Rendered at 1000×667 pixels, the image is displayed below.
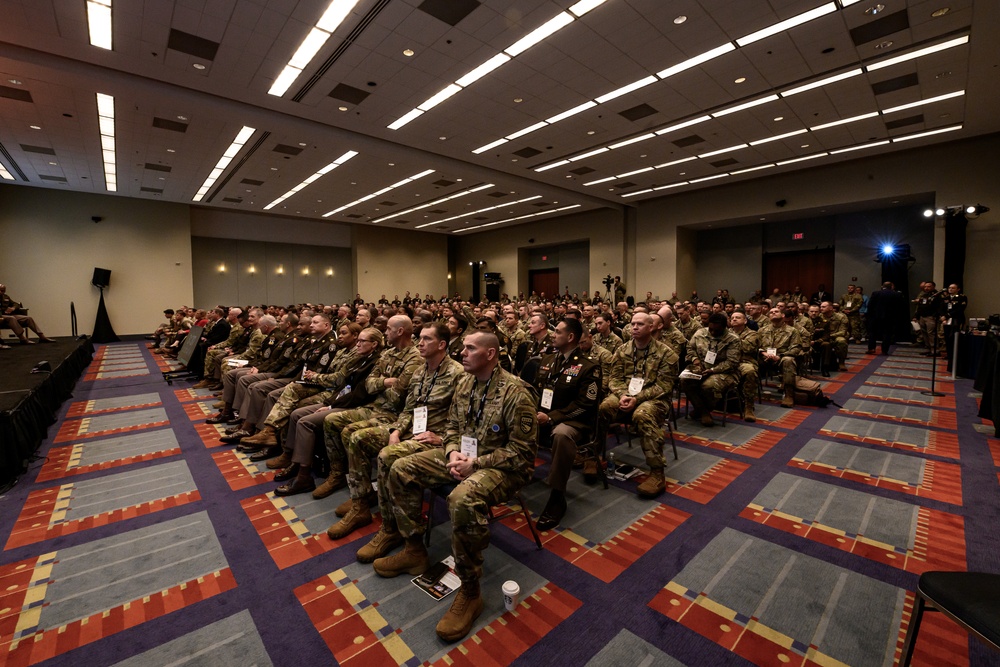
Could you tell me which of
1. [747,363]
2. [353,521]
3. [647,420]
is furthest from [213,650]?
[747,363]

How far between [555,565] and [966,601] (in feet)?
5.78

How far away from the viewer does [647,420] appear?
367cm

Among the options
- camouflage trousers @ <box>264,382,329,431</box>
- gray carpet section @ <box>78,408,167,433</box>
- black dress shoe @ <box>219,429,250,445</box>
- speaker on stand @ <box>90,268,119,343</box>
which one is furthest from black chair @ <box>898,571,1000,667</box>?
speaker on stand @ <box>90,268,119,343</box>

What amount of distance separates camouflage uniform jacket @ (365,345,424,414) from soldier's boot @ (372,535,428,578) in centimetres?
126

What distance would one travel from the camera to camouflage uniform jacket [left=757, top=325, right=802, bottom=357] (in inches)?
254

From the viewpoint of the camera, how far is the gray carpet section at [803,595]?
1.99 m

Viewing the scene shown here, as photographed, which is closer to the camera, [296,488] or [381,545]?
[381,545]

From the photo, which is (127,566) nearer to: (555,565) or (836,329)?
(555,565)

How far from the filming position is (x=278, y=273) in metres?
21.5

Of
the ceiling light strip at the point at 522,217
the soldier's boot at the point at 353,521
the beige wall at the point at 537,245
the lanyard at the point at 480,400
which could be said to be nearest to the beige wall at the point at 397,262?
the beige wall at the point at 537,245

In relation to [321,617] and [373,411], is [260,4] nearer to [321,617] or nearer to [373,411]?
[373,411]

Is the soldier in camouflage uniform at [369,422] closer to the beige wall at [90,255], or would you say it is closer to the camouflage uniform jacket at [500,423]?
the camouflage uniform jacket at [500,423]

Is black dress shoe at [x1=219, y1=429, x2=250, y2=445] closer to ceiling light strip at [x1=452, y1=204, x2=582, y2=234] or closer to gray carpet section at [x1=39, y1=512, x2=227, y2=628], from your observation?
gray carpet section at [x1=39, y1=512, x2=227, y2=628]

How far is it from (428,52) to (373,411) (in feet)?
19.0
